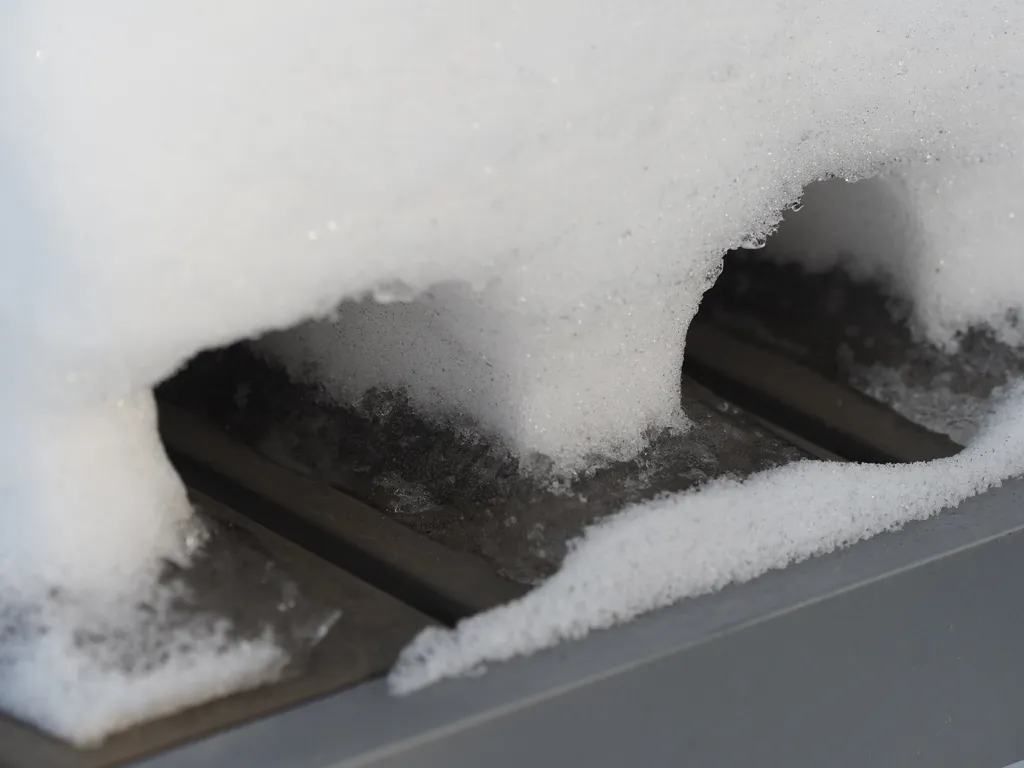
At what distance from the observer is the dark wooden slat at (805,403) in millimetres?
797

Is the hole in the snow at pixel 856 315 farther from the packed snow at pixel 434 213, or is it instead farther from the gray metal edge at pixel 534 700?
the gray metal edge at pixel 534 700

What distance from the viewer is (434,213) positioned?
562mm

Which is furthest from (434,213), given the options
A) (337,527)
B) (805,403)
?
(805,403)

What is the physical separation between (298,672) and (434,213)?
210 mm

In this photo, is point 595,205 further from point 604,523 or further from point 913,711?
point 913,711

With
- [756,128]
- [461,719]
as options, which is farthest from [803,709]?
[756,128]

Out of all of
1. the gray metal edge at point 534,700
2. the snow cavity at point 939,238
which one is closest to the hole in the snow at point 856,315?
the snow cavity at point 939,238

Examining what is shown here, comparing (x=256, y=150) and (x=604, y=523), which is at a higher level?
(x=256, y=150)

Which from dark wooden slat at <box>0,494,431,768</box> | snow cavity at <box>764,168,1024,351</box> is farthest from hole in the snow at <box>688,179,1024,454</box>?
dark wooden slat at <box>0,494,431,768</box>

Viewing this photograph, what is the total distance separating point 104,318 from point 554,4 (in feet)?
0.82

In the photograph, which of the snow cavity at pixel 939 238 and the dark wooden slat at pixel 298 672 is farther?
the snow cavity at pixel 939 238

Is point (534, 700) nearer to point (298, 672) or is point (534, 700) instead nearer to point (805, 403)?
point (298, 672)

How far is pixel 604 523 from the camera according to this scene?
63 centimetres

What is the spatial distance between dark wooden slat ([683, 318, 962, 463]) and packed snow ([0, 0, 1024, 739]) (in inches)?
2.6
